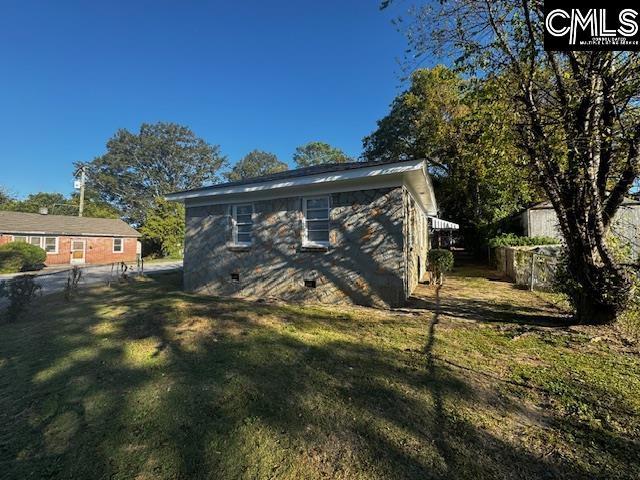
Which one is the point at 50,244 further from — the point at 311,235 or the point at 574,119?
the point at 574,119

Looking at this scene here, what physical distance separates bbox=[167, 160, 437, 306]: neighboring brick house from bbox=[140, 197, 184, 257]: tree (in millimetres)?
20583

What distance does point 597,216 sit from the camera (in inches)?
187

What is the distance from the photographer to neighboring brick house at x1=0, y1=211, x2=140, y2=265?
21062 millimetres

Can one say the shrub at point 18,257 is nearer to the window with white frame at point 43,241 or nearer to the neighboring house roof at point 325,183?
the window with white frame at point 43,241

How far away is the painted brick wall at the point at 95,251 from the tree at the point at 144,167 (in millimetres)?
19341

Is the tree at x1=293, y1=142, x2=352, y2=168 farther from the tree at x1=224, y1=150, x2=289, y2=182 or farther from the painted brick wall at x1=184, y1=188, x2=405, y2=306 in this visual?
the painted brick wall at x1=184, y1=188, x2=405, y2=306

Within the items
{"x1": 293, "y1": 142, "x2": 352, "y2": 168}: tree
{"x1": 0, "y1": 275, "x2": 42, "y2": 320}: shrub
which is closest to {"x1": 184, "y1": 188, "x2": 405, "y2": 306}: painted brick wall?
{"x1": 0, "y1": 275, "x2": 42, "y2": 320}: shrub

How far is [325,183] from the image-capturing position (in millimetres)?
7844

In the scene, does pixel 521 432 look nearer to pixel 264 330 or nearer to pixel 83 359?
pixel 264 330

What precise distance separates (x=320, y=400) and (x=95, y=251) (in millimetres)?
28670

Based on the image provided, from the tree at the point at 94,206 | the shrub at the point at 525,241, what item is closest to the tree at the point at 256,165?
the tree at the point at 94,206

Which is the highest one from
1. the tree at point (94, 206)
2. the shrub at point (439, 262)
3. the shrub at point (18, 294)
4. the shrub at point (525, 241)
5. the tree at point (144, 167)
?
the tree at point (144, 167)

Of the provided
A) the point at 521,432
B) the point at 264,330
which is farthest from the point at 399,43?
the point at 521,432

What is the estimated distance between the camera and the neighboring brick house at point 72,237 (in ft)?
69.1
